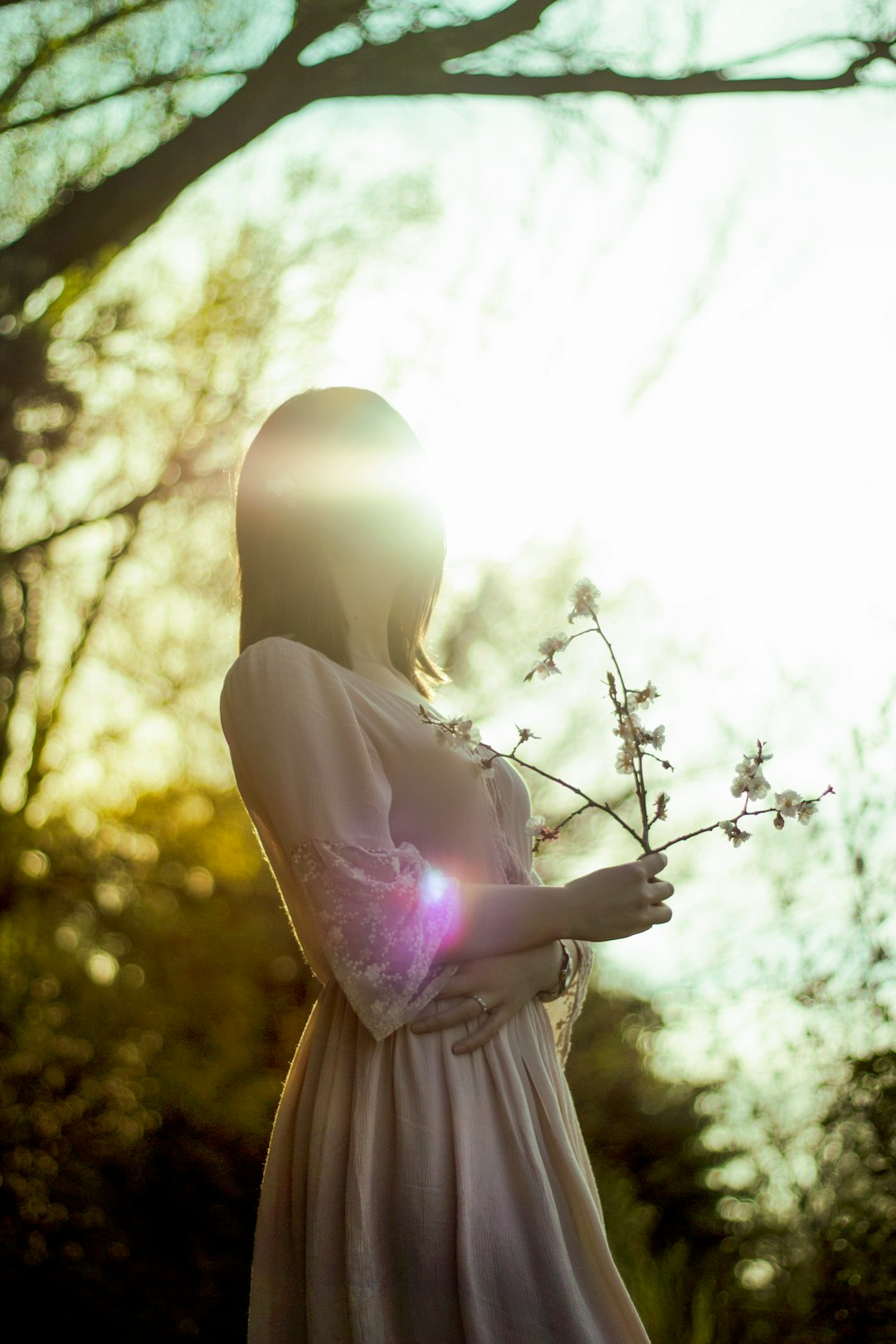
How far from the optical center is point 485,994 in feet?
5.03

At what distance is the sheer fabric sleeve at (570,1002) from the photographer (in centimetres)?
177

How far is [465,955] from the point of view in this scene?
59.4 inches

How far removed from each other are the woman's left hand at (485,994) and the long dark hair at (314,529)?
551 millimetres

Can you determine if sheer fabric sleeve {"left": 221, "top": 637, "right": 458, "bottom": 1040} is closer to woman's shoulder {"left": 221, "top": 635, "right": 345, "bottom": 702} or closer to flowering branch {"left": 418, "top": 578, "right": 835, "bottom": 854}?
woman's shoulder {"left": 221, "top": 635, "right": 345, "bottom": 702}

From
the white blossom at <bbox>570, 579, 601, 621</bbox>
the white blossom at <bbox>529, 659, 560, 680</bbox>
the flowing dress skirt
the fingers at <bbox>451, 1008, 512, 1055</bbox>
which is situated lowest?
the flowing dress skirt

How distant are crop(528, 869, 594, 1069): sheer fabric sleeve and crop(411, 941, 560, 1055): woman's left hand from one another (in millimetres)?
191

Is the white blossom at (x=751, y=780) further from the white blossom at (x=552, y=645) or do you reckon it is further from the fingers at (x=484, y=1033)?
the fingers at (x=484, y=1033)

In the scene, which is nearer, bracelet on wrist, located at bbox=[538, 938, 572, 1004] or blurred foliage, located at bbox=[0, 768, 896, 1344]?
bracelet on wrist, located at bbox=[538, 938, 572, 1004]

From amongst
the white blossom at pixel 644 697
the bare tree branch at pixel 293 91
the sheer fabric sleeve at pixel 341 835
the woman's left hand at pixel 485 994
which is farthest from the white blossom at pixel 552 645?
the bare tree branch at pixel 293 91

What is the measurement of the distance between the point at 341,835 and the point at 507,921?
25 cm

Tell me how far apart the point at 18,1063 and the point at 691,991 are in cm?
362

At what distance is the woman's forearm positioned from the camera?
4.94ft

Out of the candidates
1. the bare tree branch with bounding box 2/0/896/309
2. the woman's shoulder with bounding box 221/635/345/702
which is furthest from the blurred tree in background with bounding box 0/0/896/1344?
the woman's shoulder with bounding box 221/635/345/702

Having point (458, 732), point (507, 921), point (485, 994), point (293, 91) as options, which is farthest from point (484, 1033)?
point (293, 91)
